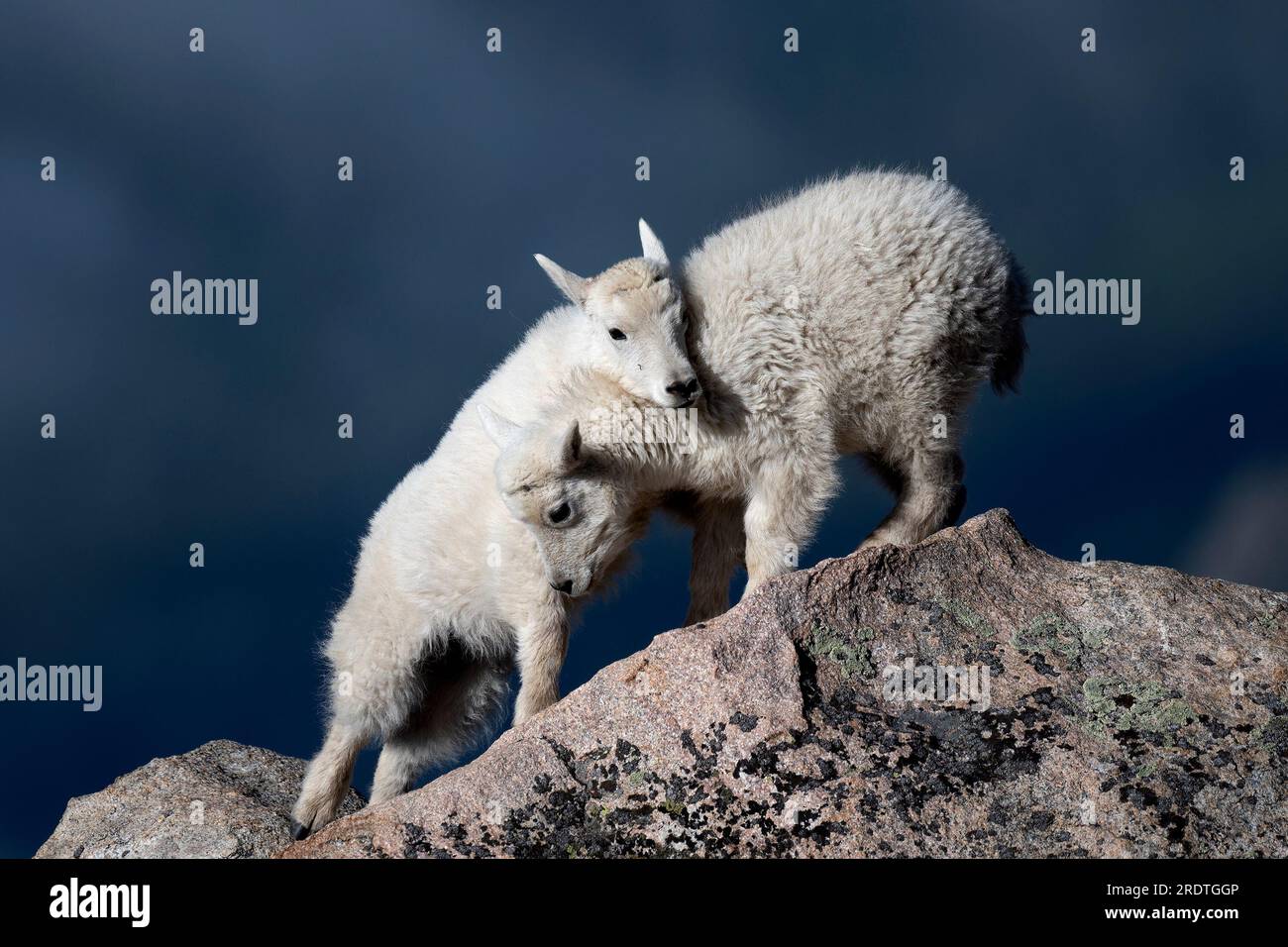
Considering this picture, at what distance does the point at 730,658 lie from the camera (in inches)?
236

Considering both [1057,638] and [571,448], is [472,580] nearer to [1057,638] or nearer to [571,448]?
[571,448]

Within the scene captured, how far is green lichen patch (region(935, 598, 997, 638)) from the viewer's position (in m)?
6.16

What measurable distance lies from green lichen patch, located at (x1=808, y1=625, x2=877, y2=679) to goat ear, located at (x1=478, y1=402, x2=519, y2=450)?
90.6 inches

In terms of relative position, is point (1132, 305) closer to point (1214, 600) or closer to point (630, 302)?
point (1214, 600)

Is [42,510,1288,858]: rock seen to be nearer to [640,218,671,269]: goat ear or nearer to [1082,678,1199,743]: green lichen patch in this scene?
[1082,678,1199,743]: green lichen patch

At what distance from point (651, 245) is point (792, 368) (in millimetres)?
1172

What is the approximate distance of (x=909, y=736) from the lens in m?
5.55

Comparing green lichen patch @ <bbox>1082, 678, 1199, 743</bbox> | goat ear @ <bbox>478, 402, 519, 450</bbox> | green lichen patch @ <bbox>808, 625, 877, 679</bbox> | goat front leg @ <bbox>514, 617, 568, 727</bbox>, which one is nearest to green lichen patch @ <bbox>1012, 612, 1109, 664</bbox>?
green lichen patch @ <bbox>1082, 678, 1199, 743</bbox>

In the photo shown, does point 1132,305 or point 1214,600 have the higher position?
point 1132,305

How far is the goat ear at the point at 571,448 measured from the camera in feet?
23.6

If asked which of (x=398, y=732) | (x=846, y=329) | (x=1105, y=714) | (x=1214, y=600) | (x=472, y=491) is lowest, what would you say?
(x=398, y=732)

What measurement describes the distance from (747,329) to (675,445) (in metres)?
0.80

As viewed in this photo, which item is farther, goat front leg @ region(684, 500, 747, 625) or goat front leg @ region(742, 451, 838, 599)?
goat front leg @ region(684, 500, 747, 625)

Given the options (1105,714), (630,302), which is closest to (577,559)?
(630,302)
